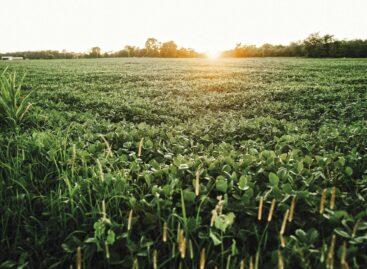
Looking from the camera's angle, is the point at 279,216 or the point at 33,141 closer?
the point at 279,216

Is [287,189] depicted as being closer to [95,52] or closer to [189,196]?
[189,196]

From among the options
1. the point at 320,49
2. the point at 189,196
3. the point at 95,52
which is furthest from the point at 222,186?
the point at 95,52

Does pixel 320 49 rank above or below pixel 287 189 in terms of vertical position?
above

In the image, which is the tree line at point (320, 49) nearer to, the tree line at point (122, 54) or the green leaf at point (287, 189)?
the tree line at point (122, 54)

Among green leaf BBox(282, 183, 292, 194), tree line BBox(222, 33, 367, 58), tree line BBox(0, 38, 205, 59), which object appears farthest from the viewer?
tree line BBox(0, 38, 205, 59)

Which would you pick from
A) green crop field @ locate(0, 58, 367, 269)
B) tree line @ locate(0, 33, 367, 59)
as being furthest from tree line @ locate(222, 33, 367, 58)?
green crop field @ locate(0, 58, 367, 269)

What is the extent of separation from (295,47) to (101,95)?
43988mm

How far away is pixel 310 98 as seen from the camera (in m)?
6.80

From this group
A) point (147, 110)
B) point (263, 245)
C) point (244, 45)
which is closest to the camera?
point (263, 245)

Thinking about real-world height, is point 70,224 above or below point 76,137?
below

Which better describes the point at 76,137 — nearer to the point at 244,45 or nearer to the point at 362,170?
the point at 362,170

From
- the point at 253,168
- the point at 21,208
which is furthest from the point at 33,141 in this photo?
the point at 253,168

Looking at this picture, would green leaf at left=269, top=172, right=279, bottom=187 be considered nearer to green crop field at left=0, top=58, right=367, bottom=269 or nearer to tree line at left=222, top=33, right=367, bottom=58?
green crop field at left=0, top=58, right=367, bottom=269

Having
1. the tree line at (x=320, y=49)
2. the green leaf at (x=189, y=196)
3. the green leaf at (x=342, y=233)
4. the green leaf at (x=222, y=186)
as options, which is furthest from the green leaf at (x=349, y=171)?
the tree line at (x=320, y=49)
